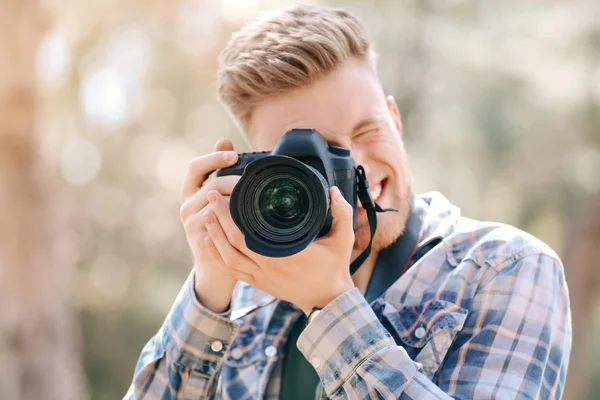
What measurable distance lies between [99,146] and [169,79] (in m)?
1.50

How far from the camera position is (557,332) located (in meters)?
1.35

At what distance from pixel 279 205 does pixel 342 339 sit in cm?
26

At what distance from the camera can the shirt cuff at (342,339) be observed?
4.26 feet

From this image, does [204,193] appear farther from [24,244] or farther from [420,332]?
[24,244]

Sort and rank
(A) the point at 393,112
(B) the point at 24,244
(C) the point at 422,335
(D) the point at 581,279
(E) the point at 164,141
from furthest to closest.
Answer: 1. (E) the point at 164,141
2. (D) the point at 581,279
3. (B) the point at 24,244
4. (A) the point at 393,112
5. (C) the point at 422,335

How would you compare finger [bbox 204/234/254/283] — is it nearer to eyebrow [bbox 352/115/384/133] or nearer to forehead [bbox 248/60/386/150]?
forehead [bbox 248/60/386/150]

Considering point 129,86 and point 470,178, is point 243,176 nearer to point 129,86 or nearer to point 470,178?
point 470,178

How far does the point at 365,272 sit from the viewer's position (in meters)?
1.66

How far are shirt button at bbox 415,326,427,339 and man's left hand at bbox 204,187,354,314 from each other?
18 centimetres

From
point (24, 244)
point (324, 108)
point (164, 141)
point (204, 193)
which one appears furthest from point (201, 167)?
point (164, 141)

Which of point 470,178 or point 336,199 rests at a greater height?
point 336,199

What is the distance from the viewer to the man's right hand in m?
1.46

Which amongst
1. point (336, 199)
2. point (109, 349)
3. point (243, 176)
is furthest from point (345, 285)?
point (109, 349)

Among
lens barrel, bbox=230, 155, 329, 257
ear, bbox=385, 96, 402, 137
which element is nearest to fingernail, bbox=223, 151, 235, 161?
lens barrel, bbox=230, 155, 329, 257
